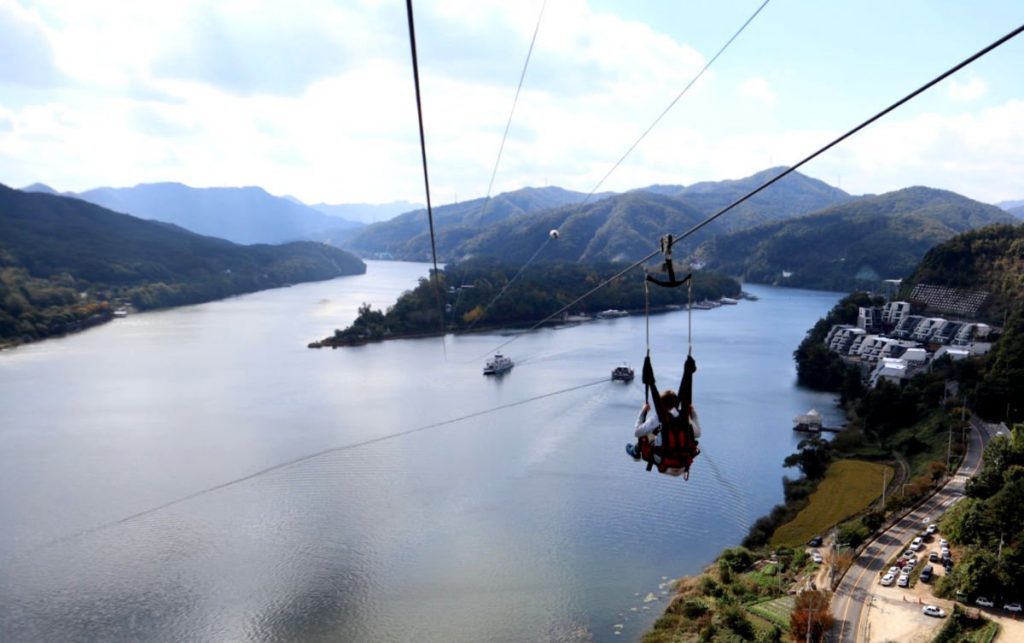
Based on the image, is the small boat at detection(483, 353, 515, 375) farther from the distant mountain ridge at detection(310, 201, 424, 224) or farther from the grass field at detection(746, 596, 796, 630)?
the distant mountain ridge at detection(310, 201, 424, 224)

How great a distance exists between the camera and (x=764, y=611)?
5723mm

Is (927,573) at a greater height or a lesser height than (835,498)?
greater

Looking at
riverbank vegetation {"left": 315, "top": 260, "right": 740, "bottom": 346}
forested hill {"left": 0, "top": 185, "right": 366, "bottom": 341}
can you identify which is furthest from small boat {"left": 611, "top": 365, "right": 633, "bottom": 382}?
forested hill {"left": 0, "top": 185, "right": 366, "bottom": 341}

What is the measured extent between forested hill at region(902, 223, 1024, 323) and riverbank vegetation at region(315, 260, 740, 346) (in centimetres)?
852

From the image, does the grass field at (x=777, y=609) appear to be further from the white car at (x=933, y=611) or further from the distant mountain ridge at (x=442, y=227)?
the distant mountain ridge at (x=442, y=227)

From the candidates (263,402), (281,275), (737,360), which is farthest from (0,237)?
(737,360)

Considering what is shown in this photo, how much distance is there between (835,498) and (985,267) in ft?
39.6

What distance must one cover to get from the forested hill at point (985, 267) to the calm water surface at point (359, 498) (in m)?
5.03

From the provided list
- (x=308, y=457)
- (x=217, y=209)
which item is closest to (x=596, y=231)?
(x=308, y=457)

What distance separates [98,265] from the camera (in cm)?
3022

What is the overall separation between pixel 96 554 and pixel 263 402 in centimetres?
596

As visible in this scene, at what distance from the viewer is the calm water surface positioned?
6609 mm

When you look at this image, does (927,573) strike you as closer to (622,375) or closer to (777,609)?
(777,609)

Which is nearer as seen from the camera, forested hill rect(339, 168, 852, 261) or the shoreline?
the shoreline
